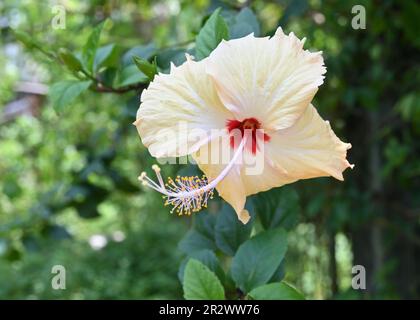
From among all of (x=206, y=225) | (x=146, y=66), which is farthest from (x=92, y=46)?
(x=206, y=225)

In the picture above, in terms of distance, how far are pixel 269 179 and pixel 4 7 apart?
6.45ft

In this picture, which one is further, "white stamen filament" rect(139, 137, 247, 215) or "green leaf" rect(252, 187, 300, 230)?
"green leaf" rect(252, 187, 300, 230)

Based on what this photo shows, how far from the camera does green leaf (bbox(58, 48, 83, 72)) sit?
35.9 inches

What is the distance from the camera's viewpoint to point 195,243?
3.20 ft

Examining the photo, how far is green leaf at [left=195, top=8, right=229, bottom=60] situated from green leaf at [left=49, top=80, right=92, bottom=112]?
0.76ft

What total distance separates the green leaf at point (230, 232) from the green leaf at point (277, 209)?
0.04 m

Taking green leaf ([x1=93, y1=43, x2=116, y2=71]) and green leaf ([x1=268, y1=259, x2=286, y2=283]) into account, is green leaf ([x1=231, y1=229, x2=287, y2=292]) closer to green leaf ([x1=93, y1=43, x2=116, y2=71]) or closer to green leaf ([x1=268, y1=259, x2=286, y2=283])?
green leaf ([x1=268, y1=259, x2=286, y2=283])

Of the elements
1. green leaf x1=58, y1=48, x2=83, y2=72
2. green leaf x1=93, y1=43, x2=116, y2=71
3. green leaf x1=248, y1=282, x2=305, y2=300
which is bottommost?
green leaf x1=248, y1=282, x2=305, y2=300

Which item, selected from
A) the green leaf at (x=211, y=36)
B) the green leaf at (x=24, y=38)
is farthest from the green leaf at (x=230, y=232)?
the green leaf at (x=24, y=38)

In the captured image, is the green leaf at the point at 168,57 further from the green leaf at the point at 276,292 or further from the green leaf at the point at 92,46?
the green leaf at the point at 276,292

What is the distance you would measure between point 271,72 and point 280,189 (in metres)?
0.33

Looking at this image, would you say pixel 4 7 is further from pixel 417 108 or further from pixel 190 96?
pixel 190 96

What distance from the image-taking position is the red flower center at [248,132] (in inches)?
28.2

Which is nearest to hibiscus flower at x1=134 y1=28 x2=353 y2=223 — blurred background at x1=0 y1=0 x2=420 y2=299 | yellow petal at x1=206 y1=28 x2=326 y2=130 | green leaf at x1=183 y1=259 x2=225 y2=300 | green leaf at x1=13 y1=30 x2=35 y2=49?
yellow petal at x1=206 y1=28 x2=326 y2=130
